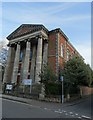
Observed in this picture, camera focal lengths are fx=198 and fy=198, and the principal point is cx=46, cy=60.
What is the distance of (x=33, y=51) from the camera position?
141ft

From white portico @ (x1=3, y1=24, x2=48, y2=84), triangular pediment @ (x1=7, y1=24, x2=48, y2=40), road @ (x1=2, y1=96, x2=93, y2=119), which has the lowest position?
road @ (x1=2, y1=96, x2=93, y2=119)

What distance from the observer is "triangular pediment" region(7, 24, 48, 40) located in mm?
40334

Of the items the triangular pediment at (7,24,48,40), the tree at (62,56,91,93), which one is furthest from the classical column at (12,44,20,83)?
the tree at (62,56,91,93)

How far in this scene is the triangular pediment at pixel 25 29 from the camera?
1588 inches

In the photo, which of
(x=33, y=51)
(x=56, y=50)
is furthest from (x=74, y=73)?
(x=33, y=51)

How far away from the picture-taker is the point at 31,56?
43438mm

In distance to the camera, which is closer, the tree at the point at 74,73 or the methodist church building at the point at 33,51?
the tree at the point at 74,73

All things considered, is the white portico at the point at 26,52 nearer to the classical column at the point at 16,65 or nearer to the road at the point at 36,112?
the classical column at the point at 16,65

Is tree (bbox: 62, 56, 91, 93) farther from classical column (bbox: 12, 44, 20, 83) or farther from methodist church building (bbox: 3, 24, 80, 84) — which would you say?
classical column (bbox: 12, 44, 20, 83)

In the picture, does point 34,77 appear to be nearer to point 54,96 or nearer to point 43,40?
point 43,40

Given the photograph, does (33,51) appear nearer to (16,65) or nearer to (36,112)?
(16,65)

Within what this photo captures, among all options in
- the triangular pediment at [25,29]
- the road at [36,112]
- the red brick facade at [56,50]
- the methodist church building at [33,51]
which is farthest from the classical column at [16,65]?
the road at [36,112]

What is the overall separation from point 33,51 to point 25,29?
5380 mm

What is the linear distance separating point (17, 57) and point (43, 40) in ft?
22.2
